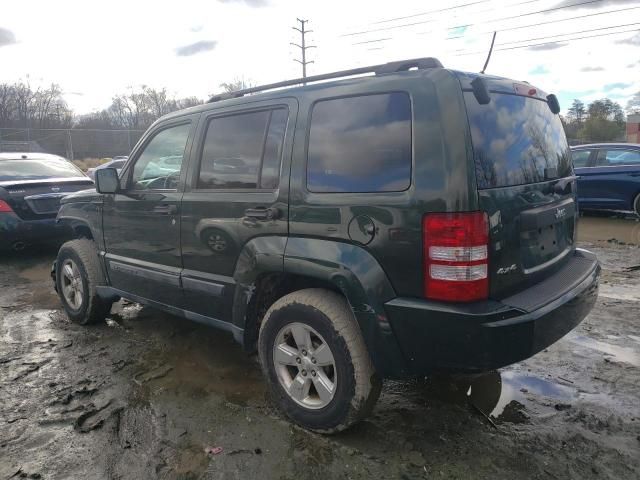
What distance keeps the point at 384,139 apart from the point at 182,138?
1792mm

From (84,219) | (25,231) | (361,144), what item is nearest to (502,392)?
(361,144)

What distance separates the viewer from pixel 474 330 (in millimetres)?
2186

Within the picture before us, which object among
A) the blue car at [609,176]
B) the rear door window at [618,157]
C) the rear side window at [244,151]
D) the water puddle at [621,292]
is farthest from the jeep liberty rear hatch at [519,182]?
the rear door window at [618,157]

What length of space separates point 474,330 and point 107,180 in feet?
10.1

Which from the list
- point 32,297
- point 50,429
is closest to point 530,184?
point 50,429

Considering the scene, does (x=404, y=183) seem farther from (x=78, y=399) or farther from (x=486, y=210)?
(x=78, y=399)

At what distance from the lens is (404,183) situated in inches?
90.9

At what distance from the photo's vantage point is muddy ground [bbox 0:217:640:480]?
2492mm

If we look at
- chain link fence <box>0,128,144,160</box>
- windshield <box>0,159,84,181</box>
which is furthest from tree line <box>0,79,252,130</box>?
windshield <box>0,159,84,181</box>

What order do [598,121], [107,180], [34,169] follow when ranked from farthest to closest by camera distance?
[598,121], [34,169], [107,180]

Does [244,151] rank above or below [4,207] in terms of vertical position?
above

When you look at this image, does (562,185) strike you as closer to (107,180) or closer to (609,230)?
(107,180)

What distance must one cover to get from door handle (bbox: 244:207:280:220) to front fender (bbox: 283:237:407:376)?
1.24ft

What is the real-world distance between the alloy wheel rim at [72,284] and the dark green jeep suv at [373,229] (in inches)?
63.1
